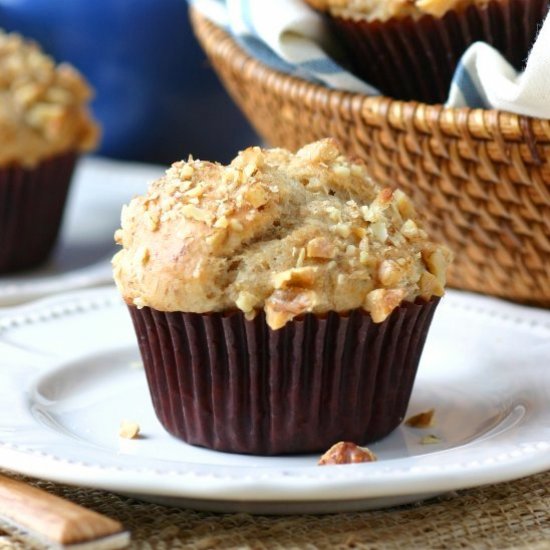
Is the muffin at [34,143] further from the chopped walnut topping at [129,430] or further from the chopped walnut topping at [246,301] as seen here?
the chopped walnut topping at [246,301]

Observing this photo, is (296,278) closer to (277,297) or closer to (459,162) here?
(277,297)

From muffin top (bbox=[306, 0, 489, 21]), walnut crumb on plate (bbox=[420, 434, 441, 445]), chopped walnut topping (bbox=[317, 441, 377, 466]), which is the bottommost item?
walnut crumb on plate (bbox=[420, 434, 441, 445])

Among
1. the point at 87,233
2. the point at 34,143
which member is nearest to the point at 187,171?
the point at 34,143

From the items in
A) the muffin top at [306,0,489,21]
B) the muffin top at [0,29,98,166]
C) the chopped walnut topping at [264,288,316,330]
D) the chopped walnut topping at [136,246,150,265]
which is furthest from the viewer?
the muffin top at [0,29,98,166]

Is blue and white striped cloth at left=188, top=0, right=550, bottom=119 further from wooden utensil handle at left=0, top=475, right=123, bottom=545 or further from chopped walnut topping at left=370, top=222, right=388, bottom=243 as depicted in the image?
wooden utensil handle at left=0, top=475, right=123, bottom=545

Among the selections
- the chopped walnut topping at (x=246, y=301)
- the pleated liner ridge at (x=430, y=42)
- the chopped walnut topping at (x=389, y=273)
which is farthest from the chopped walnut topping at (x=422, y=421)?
the pleated liner ridge at (x=430, y=42)

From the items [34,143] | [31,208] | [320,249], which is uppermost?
[320,249]

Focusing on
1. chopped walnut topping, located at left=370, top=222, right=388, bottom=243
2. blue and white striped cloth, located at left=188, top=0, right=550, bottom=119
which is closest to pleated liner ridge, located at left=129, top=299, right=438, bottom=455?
chopped walnut topping, located at left=370, top=222, right=388, bottom=243
